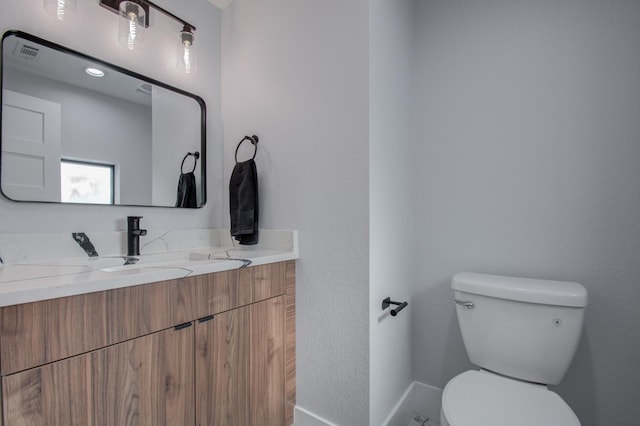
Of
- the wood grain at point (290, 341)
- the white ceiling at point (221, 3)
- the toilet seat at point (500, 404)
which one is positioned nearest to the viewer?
the toilet seat at point (500, 404)

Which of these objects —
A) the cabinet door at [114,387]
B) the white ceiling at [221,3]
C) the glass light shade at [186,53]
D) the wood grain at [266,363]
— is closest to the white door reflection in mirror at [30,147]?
the glass light shade at [186,53]

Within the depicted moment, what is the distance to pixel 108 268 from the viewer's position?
1.06 m

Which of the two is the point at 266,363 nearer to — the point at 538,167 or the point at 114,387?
the point at 114,387

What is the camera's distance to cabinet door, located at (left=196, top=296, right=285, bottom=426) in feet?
3.44

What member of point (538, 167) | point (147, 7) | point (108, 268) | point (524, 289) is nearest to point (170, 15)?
point (147, 7)

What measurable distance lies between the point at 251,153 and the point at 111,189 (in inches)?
26.2

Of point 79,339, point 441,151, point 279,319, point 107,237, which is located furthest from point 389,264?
point 107,237

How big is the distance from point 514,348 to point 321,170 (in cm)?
108

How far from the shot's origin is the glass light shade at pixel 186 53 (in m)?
1.55

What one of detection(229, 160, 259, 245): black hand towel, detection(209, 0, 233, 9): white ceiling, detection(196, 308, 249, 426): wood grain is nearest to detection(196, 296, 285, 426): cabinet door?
detection(196, 308, 249, 426): wood grain

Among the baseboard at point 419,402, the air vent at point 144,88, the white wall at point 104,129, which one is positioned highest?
the air vent at point 144,88

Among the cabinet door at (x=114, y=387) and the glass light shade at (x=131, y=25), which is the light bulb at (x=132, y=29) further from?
the cabinet door at (x=114, y=387)

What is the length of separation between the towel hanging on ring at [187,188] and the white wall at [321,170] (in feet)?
1.28

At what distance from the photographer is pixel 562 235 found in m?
1.29
